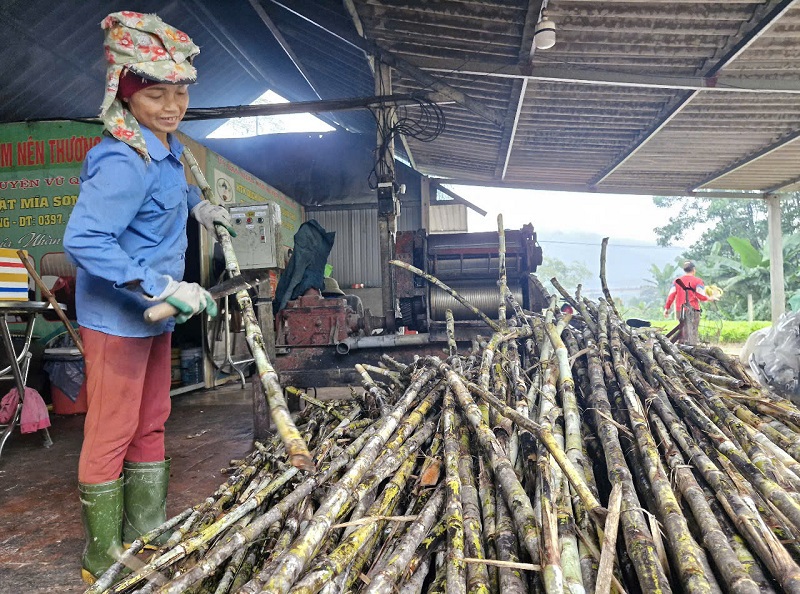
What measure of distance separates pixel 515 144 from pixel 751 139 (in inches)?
144

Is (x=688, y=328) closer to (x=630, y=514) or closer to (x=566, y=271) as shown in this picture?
(x=630, y=514)

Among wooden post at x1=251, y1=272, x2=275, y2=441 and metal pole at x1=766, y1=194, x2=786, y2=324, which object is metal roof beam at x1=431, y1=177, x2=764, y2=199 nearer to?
metal pole at x1=766, y1=194, x2=786, y2=324

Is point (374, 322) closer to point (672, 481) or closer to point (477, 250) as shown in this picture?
point (477, 250)

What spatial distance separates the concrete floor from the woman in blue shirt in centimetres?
31

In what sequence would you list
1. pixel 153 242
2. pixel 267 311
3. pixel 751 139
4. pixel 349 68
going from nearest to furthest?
pixel 153 242 → pixel 267 311 → pixel 751 139 → pixel 349 68

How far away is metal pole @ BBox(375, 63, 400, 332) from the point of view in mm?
6246

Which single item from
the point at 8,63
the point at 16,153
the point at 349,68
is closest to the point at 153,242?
the point at 16,153

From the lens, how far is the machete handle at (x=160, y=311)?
1716mm

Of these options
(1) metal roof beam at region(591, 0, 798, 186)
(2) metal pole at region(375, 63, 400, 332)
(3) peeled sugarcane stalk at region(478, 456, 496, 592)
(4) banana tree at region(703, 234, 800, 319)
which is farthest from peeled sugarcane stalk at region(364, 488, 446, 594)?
(4) banana tree at region(703, 234, 800, 319)

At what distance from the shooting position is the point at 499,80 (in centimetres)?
658

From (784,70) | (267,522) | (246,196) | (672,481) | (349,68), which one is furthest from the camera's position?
(246,196)

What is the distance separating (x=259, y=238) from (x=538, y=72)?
4.00 meters

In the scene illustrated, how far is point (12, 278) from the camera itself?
3.73m

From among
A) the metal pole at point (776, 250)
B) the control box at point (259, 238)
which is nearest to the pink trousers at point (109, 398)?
the control box at point (259, 238)
